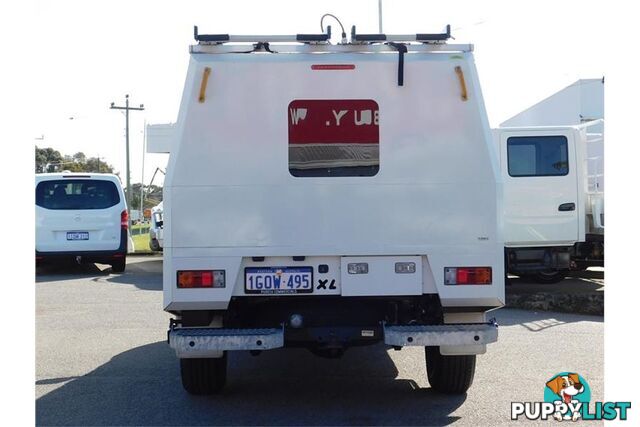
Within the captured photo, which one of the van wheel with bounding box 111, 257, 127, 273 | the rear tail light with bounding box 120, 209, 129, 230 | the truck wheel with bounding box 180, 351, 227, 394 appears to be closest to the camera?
the truck wheel with bounding box 180, 351, 227, 394

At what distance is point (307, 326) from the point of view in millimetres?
5512

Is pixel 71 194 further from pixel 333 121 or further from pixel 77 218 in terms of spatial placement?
pixel 333 121

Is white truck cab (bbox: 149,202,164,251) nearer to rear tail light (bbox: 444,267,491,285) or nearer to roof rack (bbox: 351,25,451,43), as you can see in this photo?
roof rack (bbox: 351,25,451,43)

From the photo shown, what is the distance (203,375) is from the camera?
230 inches

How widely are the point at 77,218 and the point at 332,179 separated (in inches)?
431

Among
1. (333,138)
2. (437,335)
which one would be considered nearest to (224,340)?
(437,335)

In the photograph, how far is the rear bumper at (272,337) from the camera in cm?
509

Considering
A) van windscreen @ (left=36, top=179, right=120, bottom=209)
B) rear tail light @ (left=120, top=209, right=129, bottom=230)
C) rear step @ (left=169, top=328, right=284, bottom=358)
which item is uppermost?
van windscreen @ (left=36, top=179, right=120, bottom=209)

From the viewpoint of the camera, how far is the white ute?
17.3 ft

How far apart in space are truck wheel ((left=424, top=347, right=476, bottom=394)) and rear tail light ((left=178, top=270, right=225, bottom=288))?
1.98 metres

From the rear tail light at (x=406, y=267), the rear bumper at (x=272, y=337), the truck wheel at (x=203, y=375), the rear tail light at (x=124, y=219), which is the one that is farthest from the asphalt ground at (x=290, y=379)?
the rear tail light at (x=124, y=219)

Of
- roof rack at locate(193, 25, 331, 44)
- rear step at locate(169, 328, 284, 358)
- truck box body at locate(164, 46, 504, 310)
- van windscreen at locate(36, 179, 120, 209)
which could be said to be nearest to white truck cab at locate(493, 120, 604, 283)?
truck box body at locate(164, 46, 504, 310)

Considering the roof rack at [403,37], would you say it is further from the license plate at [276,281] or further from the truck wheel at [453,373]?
the truck wheel at [453,373]

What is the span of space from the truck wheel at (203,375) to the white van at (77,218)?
986 centimetres
